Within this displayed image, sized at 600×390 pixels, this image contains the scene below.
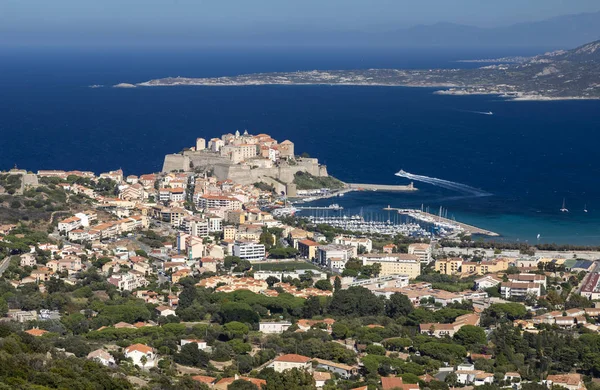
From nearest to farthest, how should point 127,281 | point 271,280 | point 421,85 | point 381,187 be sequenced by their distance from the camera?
point 127,281 → point 271,280 → point 381,187 → point 421,85

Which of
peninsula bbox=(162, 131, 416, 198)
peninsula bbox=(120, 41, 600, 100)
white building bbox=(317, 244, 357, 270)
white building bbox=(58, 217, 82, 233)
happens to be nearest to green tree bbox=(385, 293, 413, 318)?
white building bbox=(317, 244, 357, 270)

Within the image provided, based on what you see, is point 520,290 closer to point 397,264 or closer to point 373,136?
point 397,264

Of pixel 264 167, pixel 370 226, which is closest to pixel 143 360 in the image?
pixel 370 226

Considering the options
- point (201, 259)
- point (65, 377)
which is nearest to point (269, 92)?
point (201, 259)

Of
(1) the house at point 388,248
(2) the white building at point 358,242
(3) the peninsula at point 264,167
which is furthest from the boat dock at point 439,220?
(3) the peninsula at point 264,167

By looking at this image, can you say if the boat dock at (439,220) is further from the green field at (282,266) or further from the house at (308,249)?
the green field at (282,266)
